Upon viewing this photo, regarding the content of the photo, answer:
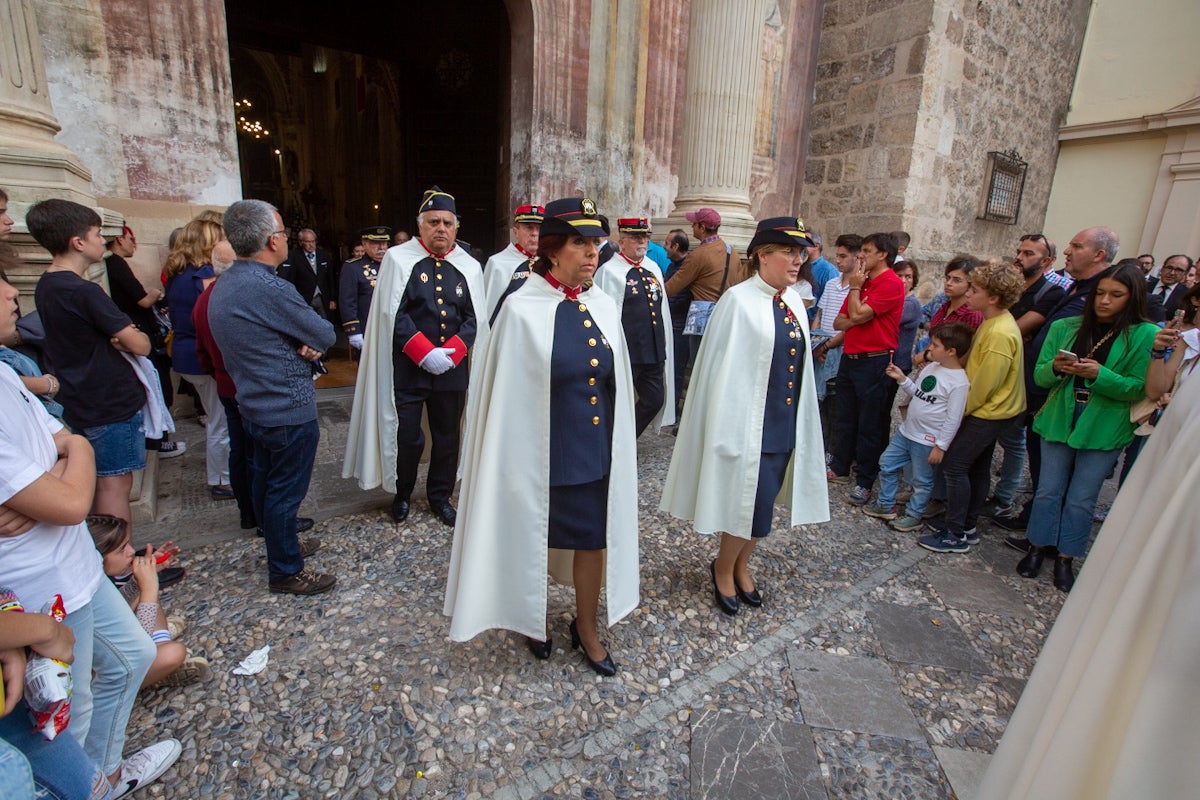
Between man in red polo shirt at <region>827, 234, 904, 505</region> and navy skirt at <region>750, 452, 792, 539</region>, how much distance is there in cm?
210

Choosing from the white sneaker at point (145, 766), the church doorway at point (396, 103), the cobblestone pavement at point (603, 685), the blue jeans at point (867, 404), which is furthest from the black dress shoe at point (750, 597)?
the church doorway at point (396, 103)

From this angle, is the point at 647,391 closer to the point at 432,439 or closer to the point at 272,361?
the point at 432,439

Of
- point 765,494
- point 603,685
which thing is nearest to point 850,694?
point 765,494

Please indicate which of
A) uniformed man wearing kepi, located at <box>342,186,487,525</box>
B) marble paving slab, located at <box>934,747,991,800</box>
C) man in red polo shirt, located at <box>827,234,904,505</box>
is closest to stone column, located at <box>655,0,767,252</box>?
man in red polo shirt, located at <box>827,234,904,505</box>

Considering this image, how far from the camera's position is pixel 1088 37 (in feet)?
37.9

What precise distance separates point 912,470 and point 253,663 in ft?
14.1

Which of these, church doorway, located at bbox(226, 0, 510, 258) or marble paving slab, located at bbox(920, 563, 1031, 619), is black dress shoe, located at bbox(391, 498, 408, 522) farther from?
church doorway, located at bbox(226, 0, 510, 258)

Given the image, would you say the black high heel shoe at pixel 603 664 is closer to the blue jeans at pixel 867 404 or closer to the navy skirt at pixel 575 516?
the navy skirt at pixel 575 516

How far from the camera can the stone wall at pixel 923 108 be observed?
8781 mm

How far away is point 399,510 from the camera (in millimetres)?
3965

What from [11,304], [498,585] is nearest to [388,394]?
[498,585]

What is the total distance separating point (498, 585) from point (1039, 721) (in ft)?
6.08

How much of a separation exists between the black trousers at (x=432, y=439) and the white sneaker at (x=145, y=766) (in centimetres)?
200

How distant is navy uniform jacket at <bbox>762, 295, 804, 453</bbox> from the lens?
9.61 ft
